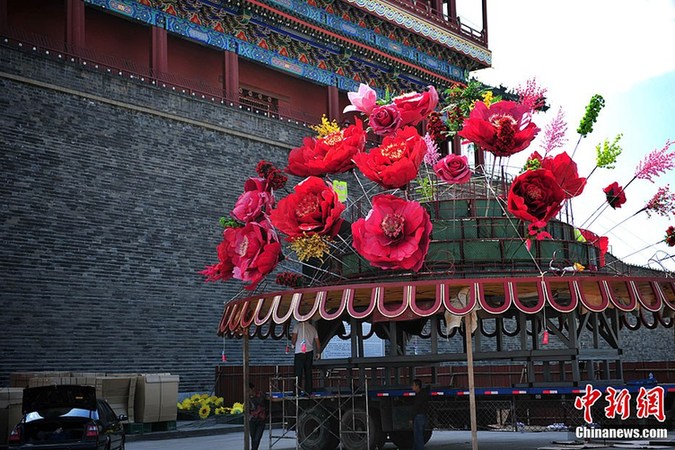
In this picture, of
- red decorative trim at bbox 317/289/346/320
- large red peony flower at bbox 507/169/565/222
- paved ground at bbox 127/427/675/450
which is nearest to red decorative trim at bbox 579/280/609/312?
large red peony flower at bbox 507/169/565/222

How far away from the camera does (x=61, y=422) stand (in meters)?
13.8

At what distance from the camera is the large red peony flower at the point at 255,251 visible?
1198 cm

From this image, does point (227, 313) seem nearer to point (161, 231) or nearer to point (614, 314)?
point (614, 314)

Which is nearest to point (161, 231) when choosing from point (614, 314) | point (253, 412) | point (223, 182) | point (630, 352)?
point (223, 182)

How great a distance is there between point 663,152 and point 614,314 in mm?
4075

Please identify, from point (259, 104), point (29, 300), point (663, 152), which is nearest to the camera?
point (663, 152)

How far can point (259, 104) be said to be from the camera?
31.2 metres

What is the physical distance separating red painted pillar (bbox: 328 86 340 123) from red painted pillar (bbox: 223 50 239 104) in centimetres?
452

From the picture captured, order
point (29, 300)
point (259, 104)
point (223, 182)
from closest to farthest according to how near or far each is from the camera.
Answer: point (29, 300), point (223, 182), point (259, 104)

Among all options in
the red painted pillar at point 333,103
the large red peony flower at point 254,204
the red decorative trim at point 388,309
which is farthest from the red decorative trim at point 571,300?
the red painted pillar at point 333,103

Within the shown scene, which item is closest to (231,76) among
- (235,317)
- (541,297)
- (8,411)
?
(8,411)

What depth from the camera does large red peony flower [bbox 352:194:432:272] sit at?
1070cm

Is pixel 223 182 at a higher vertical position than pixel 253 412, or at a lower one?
higher

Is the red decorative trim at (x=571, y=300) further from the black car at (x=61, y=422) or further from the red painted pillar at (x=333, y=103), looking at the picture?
the red painted pillar at (x=333, y=103)
